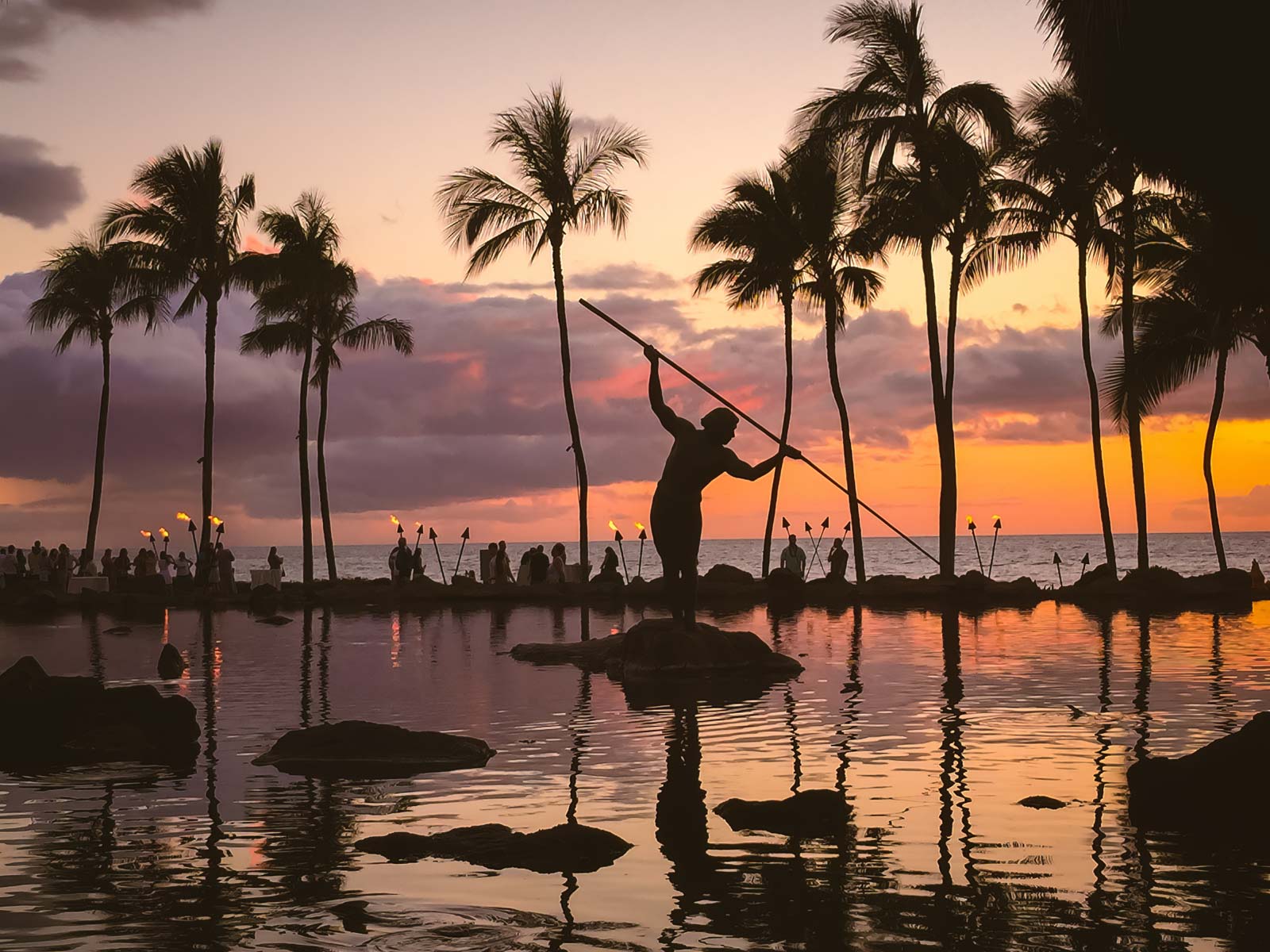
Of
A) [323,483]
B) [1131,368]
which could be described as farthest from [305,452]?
[1131,368]

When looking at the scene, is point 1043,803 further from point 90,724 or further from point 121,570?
point 121,570

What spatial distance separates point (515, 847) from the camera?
686cm

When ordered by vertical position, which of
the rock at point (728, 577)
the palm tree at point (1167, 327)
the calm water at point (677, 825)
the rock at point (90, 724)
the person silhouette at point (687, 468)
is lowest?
the calm water at point (677, 825)

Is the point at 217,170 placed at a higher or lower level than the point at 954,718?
higher

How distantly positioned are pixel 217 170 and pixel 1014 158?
24529 mm

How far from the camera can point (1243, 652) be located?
1816cm

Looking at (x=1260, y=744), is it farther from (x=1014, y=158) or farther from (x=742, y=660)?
(x=1014, y=158)

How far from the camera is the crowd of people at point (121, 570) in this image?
133ft

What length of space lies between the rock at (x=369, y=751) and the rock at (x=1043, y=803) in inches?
154

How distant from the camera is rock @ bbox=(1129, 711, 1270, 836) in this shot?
7.40m

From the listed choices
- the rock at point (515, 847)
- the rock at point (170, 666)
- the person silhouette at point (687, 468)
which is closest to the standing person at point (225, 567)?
the rock at point (170, 666)

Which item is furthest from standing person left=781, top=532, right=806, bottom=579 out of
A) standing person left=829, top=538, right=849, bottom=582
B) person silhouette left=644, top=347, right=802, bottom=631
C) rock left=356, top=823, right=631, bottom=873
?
rock left=356, top=823, right=631, bottom=873

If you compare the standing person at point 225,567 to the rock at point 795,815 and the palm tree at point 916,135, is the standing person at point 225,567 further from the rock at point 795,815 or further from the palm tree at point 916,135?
the rock at point 795,815

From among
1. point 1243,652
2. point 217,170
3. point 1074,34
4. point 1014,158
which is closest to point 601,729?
point 1074,34
